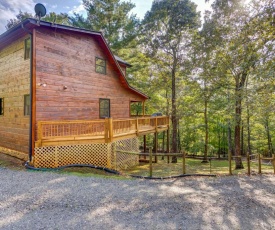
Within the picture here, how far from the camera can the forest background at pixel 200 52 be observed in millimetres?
7977

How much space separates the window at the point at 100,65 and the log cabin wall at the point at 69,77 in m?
0.25

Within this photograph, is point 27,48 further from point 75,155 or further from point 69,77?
point 75,155

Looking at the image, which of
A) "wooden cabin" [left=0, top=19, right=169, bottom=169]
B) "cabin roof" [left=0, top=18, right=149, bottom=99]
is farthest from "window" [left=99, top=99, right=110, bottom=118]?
"cabin roof" [left=0, top=18, right=149, bottom=99]

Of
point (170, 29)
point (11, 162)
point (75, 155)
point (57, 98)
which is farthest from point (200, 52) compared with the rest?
point (11, 162)

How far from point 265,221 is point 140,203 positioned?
2.93 m

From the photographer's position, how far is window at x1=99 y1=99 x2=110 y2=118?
37.6 ft

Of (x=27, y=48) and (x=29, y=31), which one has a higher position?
(x=29, y=31)

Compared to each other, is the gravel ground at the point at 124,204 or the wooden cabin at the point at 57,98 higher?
the wooden cabin at the point at 57,98

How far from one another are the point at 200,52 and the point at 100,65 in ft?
21.9

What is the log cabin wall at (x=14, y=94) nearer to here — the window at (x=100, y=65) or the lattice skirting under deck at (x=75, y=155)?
the lattice skirting under deck at (x=75, y=155)

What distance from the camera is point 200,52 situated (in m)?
12.4

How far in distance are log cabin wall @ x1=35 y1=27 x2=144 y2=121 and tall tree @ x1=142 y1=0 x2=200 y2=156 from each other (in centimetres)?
633

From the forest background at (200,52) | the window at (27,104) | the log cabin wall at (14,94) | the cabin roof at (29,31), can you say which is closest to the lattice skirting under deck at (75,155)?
the log cabin wall at (14,94)

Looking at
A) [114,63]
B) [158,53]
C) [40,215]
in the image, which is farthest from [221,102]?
[40,215]
